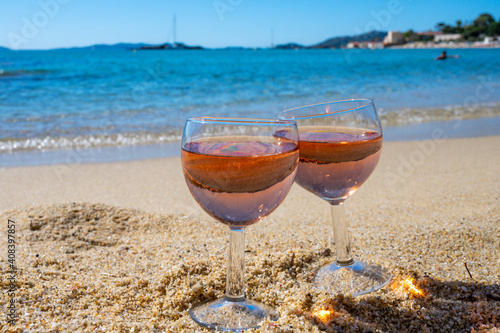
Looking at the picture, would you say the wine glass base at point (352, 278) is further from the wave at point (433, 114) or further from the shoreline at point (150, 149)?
the wave at point (433, 114)

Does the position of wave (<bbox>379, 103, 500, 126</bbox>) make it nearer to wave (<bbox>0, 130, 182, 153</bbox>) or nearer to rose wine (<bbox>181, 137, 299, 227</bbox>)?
wave (<bbox>0, 130, 182, 153</bbox>)

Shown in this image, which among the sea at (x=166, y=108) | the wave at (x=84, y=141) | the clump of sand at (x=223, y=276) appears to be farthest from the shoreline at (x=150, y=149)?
the clump of sand at (x=223, y=276)

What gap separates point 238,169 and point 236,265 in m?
0.33

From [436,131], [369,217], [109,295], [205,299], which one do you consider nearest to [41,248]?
[109,295]

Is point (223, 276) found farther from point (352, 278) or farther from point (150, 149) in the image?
point (150, 149)

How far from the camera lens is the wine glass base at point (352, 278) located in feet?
5.00

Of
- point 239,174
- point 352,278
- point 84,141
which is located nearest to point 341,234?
point 352,278

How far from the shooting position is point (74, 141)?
268 inches

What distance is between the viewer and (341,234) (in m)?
1.61

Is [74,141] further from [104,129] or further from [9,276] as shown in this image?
[9,276]

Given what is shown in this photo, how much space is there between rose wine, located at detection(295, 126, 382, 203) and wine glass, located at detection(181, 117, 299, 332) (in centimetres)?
20

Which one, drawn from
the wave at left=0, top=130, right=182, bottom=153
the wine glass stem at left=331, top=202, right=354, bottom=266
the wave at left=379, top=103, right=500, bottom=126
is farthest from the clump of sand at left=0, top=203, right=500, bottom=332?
the wave at left=379, top=103, right=500, bottom=126

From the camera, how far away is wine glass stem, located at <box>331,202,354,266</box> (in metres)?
1.60

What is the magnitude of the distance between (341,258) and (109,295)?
2.68 ft
